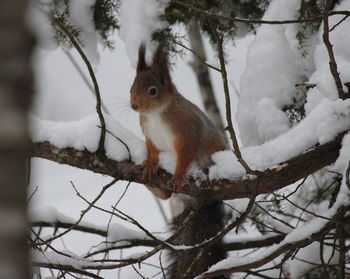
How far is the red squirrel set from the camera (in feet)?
7.93

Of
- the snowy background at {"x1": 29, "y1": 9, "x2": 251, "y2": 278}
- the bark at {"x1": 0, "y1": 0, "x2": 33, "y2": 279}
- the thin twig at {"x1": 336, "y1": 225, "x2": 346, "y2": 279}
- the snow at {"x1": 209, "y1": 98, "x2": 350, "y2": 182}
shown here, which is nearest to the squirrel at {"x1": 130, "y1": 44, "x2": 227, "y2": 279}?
the snow at {"x1": 209, "y1": 98, "x2": 350, "y2": 182}

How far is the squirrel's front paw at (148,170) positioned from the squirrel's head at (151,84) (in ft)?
1.12

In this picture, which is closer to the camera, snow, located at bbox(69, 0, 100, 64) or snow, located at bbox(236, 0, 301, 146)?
snow, located at bbox(236, 0, 301, 146)

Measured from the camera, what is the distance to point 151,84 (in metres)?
2.47

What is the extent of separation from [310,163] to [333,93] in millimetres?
285

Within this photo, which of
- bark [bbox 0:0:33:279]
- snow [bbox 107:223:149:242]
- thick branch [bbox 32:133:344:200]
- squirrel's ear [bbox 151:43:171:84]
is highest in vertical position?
squirrel's ear [bbox 151:43:171:84]

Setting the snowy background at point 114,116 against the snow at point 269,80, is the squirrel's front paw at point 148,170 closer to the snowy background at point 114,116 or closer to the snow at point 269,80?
the snow at point 269,80

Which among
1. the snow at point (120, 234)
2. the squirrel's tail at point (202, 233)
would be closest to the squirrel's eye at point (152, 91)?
the squirrel's tail at point (202, 233)

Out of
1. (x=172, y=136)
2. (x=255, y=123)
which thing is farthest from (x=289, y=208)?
(x=172, y=136)

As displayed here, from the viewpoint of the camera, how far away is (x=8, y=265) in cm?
37

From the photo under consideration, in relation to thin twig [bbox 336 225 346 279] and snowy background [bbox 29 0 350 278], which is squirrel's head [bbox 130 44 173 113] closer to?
snowy background [bbox 29 0 350 278]

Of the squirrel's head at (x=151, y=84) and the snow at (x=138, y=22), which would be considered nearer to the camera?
the squirrel's head at (x=151, y=84)

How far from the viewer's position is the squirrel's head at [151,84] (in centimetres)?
243

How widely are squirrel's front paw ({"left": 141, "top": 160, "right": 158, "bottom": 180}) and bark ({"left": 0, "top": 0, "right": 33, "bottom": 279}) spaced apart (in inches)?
67.6
